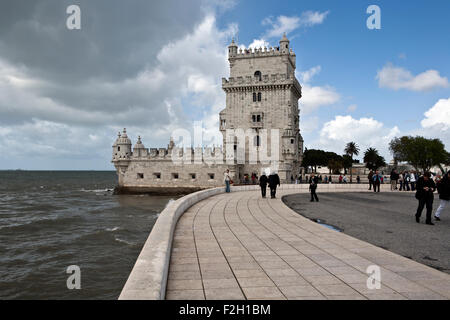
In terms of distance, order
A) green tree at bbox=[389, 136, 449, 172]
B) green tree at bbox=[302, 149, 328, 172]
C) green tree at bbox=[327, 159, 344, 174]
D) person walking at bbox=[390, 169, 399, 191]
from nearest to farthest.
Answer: person walking at bbox=[390, 169, 399, 191]
green tree at bbox=[389, 136, 449, 172]
green tree at bbox=[327, 159, 344, 174]
green tree at bbox=[302, 149, 328, 172]

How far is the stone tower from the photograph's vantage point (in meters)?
36.0

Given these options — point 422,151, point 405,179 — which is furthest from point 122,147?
point 422,151

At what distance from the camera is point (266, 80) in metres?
36.5

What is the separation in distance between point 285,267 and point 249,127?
31966 mm

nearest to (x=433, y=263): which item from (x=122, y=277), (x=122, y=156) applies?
(x=122, y=277)

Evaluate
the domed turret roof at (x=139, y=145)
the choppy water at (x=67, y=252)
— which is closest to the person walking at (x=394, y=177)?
the choppy water at (x=67, y=252)

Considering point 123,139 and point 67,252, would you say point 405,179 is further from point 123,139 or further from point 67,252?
point 123,139

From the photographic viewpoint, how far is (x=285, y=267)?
5.67m

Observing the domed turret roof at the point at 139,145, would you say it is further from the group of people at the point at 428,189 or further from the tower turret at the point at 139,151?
the group of people at the point at 428,189

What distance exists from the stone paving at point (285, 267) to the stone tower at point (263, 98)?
2753 cm

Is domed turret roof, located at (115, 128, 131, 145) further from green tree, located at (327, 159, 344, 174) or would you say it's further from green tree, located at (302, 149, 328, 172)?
green tree, located at (302, 149, 328, 172)

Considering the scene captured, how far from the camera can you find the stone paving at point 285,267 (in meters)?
4.57

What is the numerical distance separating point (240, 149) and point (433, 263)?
3163 centimetres

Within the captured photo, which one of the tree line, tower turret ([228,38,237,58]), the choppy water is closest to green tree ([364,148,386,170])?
the tree line
